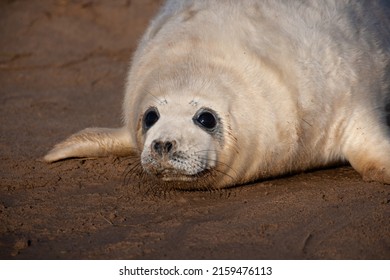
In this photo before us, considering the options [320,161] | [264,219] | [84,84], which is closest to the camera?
[264,219]

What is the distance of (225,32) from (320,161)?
102 centimetres

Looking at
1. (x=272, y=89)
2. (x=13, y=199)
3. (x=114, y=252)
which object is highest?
(x=272, y=89)

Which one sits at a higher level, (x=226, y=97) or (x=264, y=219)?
(x=226, y=97)

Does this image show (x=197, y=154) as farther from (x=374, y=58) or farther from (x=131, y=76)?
(x=374, y=58)

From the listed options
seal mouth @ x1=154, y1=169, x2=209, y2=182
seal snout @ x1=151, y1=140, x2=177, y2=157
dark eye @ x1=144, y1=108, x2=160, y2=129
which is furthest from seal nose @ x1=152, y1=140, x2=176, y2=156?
dark eye @ x1=144, y1=108, x2=160, y2=129

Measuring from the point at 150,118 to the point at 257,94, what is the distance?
65 centimetres

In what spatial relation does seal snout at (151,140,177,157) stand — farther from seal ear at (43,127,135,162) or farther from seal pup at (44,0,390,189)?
seal ear at (43,127,135,162)

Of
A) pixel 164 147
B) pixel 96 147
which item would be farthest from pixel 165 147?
pixel 96 147

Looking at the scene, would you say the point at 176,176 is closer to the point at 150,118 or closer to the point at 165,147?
the point at 165,147

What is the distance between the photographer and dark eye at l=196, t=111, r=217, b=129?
15.8 feet

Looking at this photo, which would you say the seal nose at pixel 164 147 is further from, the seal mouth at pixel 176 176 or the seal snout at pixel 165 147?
the seal mouth at pixel 176 176

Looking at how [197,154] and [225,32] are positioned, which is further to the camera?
[225,32]

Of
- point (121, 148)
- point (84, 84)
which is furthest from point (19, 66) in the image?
point (121, 148)

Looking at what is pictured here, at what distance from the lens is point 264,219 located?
4523mm
